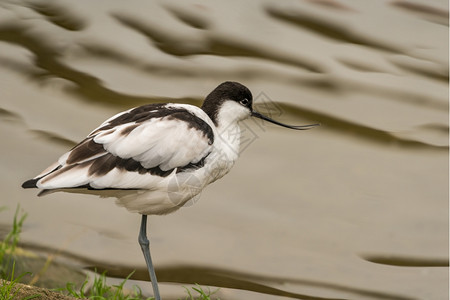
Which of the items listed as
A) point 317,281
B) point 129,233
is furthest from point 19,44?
point 317,281

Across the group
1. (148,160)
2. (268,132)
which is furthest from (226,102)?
(268,132)

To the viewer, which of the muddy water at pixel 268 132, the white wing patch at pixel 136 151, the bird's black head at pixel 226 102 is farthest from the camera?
the muddy water at pixel 268 132

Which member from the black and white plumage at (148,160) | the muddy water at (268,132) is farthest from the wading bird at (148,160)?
the muddy water at (268,132)

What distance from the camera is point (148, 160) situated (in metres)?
4.43

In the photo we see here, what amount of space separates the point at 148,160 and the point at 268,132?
3.78 m

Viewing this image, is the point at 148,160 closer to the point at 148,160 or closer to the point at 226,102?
the point at 148,160

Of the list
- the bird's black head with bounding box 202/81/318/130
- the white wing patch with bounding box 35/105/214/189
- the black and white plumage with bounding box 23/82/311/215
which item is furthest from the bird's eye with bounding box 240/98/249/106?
the white wing patch with bounding box 35/105/214/189

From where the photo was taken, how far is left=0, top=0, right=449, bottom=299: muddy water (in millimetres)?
6715

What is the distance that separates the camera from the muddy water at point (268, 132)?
6.71 meters

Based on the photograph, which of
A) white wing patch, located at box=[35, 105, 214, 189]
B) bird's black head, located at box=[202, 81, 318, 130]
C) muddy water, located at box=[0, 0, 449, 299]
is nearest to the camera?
white wing patch, located at box=[35, 105, 214, 189]

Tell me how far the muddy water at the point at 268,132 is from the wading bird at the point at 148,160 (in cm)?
203

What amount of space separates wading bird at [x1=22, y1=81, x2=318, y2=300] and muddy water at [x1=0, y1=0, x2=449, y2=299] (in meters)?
2.03

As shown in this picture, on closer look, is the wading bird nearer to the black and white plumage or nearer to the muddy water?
the black and white plumage

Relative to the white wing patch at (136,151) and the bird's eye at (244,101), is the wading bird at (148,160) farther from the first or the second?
the bird's eye at (244,101)
